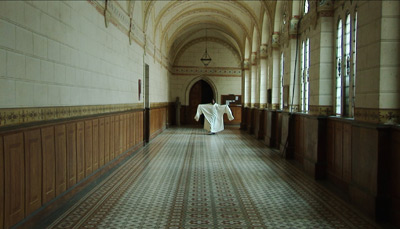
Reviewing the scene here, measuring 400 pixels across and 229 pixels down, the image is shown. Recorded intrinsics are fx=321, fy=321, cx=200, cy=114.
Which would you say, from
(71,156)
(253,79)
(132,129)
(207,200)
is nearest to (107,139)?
(71,156)

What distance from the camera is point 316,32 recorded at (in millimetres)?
6574

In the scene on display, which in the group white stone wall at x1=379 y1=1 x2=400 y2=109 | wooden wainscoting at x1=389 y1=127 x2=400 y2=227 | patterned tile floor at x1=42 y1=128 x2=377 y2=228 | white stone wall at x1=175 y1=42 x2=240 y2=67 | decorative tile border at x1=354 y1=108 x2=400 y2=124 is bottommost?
patterned tile floor at x1=42 y1=128 x2=377 y2=228

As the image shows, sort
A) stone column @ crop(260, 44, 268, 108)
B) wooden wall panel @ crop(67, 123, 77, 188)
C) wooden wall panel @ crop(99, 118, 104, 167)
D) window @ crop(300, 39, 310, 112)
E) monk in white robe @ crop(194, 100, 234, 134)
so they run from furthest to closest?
monk in white robe @ crop(194, 100, 234, 134)
stone column @ crop(260, 44, 268, 108)
window @ crop(300, 39, 310, 112)
wooden wall panel @ crop(99, 118, 104, 167)
wooden wall panel @ crop(67, 123, 77, 188)

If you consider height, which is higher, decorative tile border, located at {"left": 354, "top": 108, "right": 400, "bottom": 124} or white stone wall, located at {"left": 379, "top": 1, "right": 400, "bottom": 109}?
white stone wall, located at {"left": 379, "top": 1, "right": 400, "bottom": 109}

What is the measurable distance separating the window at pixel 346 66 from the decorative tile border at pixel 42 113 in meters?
4.57

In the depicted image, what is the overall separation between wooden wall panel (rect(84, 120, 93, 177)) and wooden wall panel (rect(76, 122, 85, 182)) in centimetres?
14

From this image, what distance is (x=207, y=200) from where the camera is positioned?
190 inches

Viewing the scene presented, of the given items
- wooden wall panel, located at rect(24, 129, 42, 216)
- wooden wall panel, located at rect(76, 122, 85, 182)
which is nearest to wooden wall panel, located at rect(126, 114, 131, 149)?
wooden wall panel, located at rect(76, 122, 85, 182)

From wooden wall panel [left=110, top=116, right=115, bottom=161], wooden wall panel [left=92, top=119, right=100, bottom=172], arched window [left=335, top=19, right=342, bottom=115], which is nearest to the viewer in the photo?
wooden wall panel [left=92, top=119, right=100, bottom=172]

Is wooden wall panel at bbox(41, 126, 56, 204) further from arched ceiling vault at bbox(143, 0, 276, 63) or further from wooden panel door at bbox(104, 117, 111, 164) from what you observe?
arched ceiling vault at bbox(143, 0, 276, 63)

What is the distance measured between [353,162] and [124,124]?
17.8 feet

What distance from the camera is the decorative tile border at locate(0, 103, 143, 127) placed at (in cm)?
324

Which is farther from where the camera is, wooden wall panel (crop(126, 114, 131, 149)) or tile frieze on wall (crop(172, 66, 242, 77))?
tile frieze on wall (crop(172, 66, 242, 77))

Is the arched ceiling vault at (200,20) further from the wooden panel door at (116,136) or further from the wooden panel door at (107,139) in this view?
the wooden panel door at (107,139)
